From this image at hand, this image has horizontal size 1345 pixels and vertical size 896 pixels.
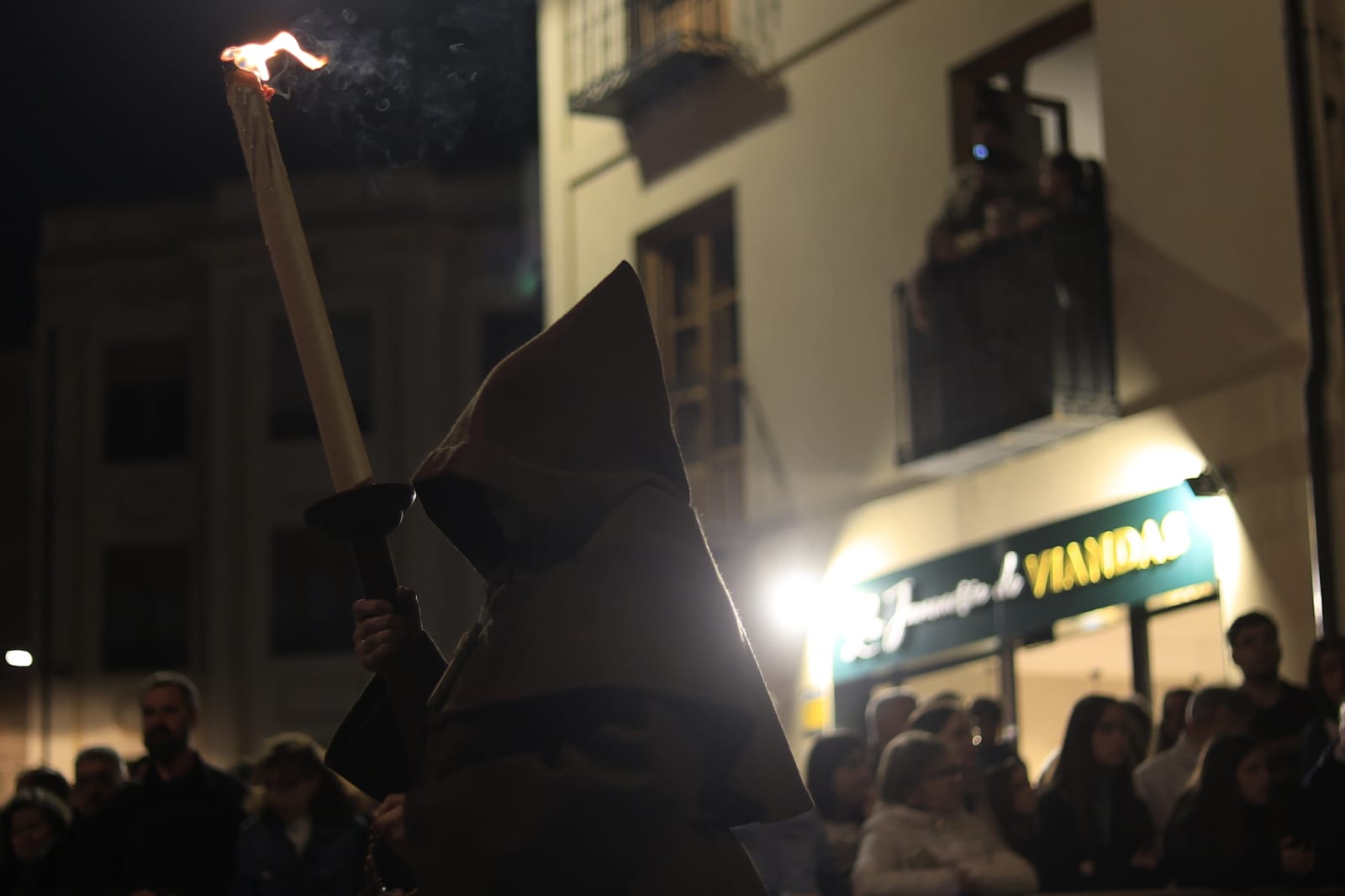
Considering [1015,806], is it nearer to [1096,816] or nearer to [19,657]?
[1096,816]

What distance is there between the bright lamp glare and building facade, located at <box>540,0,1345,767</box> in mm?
32

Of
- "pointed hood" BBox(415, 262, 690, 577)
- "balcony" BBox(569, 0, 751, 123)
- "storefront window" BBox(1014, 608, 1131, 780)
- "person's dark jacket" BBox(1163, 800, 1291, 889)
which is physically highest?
"balcony" BBox(569, 0, 751, 123)

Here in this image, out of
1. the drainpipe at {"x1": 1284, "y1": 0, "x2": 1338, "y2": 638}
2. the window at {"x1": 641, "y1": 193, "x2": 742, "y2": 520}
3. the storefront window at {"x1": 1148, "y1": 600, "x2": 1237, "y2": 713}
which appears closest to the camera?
the drainpipe at {"x1": 1284, "y1": 0, "x2": 1338, "y2": 638}

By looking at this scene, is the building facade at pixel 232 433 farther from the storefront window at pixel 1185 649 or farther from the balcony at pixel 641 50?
the storefront window at pixel 1185 649

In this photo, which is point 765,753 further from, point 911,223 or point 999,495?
point 911,223

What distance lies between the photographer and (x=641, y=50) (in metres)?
15.4

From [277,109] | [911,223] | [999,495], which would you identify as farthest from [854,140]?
[277,109]

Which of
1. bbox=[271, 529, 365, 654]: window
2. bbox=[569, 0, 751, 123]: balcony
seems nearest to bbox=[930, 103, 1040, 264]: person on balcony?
bbox=[569, 0, 751, 123]: balcony

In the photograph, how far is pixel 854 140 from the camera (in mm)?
14016

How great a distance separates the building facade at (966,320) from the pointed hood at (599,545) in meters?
7.19

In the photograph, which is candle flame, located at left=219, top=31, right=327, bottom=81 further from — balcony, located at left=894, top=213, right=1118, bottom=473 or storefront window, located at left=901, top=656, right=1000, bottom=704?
storefront window, located at left=901, top=656, right=1000, bottom=704

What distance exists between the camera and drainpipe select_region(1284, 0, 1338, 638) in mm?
9930

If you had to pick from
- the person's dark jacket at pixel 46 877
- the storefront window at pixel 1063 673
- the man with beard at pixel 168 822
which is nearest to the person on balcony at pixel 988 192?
the storefront window at pixel 1063 673

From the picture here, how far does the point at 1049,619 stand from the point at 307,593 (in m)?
17.8
